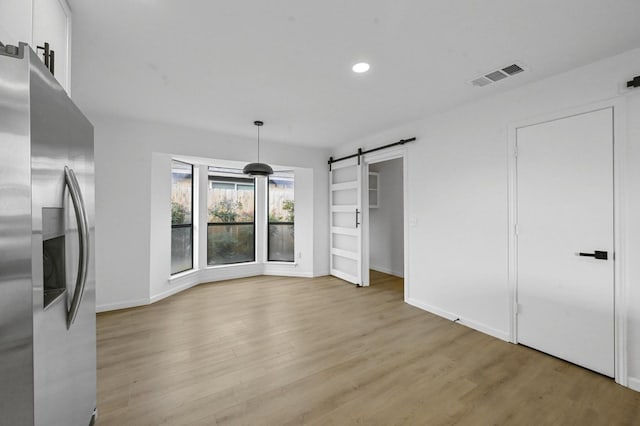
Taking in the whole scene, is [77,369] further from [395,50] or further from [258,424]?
[395,50]

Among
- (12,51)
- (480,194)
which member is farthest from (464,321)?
(12,51)

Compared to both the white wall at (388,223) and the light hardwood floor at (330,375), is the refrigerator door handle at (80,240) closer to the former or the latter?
the light hardwood floor at (330,375)

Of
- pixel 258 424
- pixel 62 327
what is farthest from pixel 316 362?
pixel 62 327

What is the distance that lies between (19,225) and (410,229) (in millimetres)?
3948

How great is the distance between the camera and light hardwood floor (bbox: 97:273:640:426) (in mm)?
1837

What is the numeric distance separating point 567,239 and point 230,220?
5.06 m

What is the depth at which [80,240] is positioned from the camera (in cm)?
97

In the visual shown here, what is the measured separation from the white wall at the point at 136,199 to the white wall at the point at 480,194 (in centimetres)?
313

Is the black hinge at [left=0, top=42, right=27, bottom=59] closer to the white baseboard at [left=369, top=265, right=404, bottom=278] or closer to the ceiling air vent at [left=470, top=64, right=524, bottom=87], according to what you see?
the ceiling air vent at [left=470, top=64, right=524, bottom=87]

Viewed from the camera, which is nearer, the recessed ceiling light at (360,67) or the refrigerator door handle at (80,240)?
the refrigerator door handle at (80,240)

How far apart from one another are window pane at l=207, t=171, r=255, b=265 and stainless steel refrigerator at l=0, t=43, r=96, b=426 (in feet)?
14.1

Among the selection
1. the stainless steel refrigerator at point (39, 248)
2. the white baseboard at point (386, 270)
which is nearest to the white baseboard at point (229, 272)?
the white baseboard at point (386, 270)

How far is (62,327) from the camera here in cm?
91

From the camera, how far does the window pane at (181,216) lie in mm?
4591
